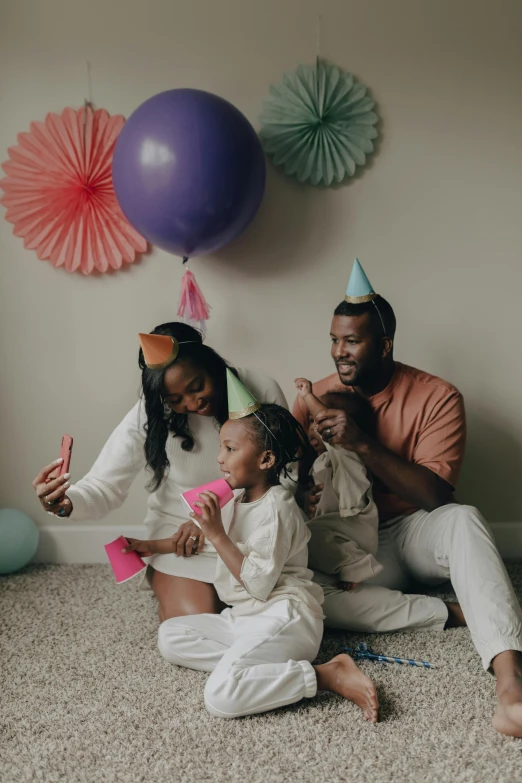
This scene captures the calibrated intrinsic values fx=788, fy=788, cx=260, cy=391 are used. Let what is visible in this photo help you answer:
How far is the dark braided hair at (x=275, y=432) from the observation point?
5.98ft

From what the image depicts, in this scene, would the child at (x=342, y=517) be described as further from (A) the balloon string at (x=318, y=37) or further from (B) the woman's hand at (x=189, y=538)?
(A) the balloon string at (x=318, y=37)

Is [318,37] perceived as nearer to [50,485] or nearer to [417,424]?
[417,424]

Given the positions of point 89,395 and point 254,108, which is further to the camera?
point 89,395

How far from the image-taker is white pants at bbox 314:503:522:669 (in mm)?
1742

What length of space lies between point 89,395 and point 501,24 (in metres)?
1.77

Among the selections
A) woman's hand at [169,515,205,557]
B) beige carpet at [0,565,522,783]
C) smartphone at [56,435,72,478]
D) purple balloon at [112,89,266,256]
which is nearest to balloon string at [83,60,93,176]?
purple balloon at [112,89,266,256]

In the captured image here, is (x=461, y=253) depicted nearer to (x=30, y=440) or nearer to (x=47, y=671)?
(x=30, y=440)

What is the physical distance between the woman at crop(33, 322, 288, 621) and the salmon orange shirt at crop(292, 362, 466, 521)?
313 mm

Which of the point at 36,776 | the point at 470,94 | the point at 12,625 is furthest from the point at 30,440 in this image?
the point at 470,94

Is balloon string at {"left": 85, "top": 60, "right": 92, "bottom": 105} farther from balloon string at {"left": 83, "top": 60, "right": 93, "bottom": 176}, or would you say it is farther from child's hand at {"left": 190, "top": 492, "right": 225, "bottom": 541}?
child's hand at {"left": 190, "top": 492, "right": 225, "bottom": 541}

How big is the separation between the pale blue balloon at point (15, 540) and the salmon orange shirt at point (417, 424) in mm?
1123

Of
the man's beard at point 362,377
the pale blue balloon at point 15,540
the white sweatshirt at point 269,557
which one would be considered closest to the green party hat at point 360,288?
the man's beard at point 362,377

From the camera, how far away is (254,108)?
247 centimetres

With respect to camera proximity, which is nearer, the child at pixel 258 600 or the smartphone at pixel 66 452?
the child at pixel 258 600
